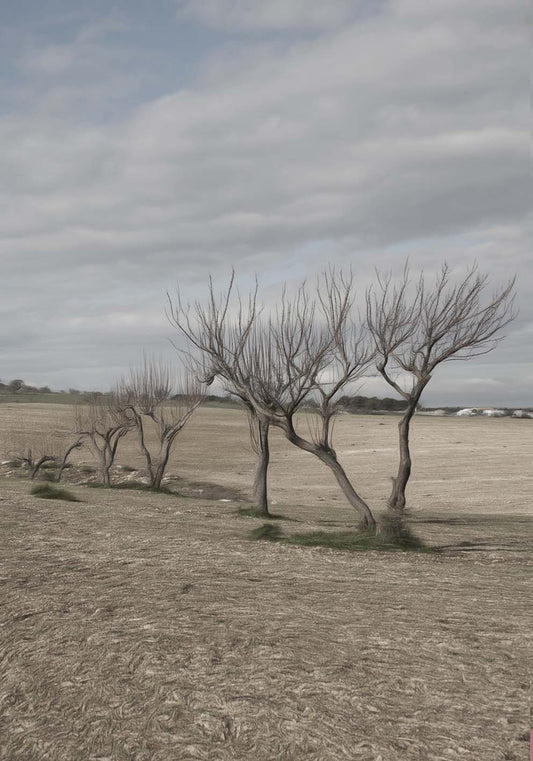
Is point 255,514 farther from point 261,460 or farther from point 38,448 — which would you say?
point 38,448

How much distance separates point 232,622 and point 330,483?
30878mm

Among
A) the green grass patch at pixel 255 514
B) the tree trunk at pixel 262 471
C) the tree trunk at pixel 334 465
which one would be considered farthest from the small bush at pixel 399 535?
the tree trunk at pixel 262 471

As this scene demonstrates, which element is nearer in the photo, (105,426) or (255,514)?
(255,514)

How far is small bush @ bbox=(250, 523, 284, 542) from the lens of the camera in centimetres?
1431

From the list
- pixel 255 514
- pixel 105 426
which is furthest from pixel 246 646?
pixel 105 426

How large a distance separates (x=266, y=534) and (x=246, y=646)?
777 centimetres

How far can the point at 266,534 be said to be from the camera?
585 inches

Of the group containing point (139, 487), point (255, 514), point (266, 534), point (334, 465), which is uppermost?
point (334, 465)

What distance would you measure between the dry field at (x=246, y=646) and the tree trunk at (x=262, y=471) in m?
7.43

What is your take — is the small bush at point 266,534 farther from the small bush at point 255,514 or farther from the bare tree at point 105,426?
the bare tree at point 105,426

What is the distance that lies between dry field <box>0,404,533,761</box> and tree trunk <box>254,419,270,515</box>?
24.4 ft

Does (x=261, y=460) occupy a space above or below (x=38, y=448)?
above

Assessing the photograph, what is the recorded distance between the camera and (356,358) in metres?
23.5

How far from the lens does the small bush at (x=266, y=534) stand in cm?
1431
